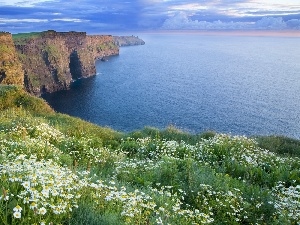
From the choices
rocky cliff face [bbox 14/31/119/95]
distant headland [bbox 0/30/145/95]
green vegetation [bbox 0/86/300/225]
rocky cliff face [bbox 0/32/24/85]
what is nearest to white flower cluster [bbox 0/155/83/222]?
green vegetation [bbox 0/86/300/225]

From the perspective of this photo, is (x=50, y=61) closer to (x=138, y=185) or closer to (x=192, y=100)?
(x=192, y=100)

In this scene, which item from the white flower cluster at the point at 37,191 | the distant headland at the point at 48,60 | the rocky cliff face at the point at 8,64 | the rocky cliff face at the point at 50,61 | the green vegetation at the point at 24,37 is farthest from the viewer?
the green vegetation at the point at 24,37

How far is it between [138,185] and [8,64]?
94.6 m

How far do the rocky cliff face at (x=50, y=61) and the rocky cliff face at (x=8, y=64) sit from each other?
1116 inches

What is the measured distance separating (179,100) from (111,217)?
9628 cm

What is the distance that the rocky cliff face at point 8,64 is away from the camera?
89.9 metres

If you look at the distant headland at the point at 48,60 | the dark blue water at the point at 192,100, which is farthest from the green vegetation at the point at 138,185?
the distant headland at the point at 48,60

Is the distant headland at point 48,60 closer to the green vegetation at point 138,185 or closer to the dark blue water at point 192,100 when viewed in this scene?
the dark blue water at point 192,100

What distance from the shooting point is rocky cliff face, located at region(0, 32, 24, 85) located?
295ft

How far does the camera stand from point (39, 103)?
28562 mm

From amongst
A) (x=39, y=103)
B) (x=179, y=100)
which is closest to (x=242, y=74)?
(x=179, y=100)

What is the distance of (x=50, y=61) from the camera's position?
139 metres

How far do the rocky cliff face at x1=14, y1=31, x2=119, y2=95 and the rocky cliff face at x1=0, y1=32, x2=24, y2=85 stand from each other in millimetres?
28337

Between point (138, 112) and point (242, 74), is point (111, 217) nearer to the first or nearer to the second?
point (138, 112)
